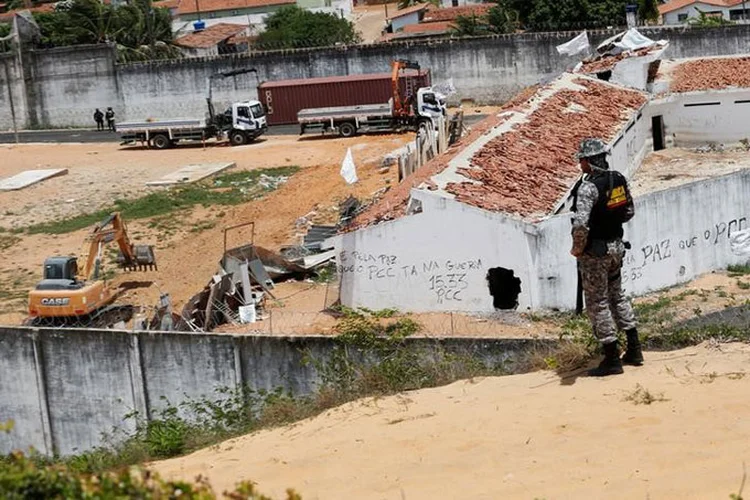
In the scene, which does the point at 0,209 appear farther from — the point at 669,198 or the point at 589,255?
the point at 589,255

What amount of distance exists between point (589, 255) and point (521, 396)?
125 cm

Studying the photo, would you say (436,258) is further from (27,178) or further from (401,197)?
(27,178)

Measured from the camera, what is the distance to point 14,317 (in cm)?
2458

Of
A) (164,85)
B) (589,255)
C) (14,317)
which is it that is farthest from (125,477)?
(164,85)

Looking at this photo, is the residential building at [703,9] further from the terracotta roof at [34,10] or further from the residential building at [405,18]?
the terracotta roof at [34,10]

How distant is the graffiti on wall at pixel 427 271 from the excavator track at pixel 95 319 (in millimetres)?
5033

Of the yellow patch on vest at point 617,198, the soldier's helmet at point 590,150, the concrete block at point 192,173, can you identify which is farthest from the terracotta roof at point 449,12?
the yellow patch on vest at point 617,198

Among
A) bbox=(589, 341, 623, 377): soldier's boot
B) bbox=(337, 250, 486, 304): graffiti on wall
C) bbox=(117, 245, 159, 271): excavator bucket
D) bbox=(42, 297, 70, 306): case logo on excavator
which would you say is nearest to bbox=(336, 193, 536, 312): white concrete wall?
bbox=(337, 250, 486, 304): graffiti on wall

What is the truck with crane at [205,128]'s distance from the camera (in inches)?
1852

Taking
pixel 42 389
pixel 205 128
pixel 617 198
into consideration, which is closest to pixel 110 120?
pixel 205 128

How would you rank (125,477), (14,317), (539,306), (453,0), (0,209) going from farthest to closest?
(453,0) → (0,209) → (14,317) → (539,306) → (125,477)

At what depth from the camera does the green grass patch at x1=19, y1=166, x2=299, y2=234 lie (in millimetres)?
34875

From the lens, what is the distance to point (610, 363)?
9.69 metres

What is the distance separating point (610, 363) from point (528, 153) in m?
15.4
